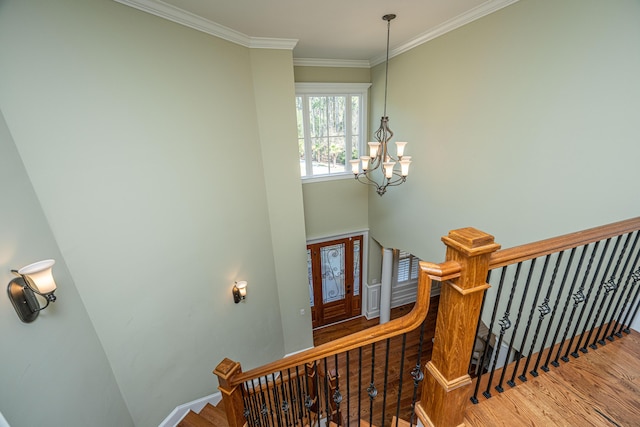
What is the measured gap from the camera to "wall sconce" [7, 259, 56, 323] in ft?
4.78

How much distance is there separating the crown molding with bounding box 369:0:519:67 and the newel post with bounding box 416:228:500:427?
257cm

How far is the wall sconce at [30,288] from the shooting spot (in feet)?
4.78

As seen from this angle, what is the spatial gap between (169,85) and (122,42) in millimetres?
416

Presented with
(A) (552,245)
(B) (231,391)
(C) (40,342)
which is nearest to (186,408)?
(B) (231,391)

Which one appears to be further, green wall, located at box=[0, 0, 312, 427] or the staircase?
the staircase

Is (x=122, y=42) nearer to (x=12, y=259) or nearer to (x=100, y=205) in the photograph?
(x=100, y=205)

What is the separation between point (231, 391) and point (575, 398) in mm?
2073

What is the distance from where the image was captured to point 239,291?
328 centimetres

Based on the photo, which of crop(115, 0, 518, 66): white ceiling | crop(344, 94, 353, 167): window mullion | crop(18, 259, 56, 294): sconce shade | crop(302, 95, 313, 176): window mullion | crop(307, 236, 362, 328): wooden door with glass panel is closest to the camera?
crop(18, 259, 56, 294): sconce shade

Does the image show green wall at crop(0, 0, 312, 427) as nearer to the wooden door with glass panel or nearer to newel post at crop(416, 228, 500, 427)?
the wooden door with glass panel

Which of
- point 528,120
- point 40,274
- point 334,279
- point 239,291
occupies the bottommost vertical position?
point 334,279

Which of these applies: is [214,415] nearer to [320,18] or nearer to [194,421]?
[194,421]

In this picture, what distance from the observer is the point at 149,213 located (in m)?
2.30

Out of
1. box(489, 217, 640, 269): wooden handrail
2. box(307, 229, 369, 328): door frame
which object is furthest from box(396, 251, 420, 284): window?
box(489, 217, 640, 269): wooden handrail
